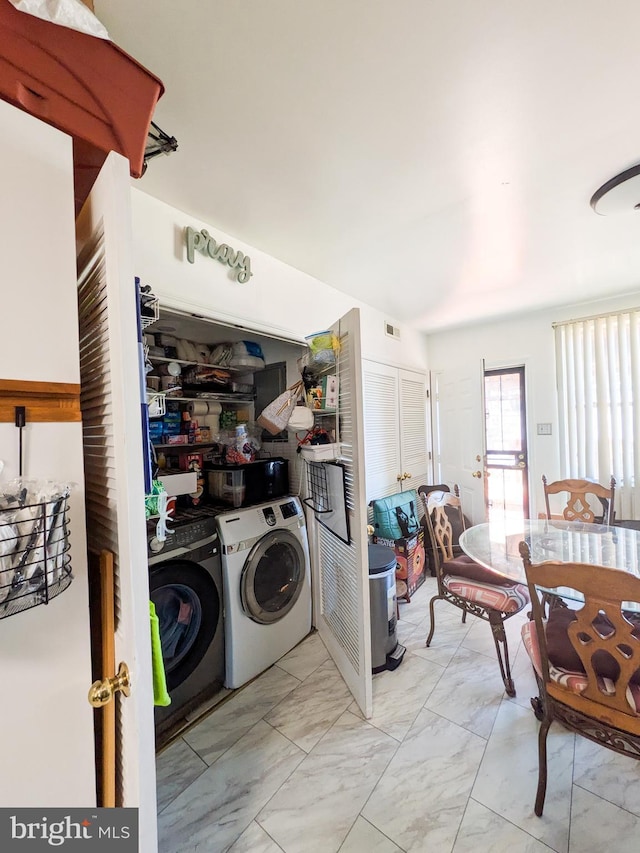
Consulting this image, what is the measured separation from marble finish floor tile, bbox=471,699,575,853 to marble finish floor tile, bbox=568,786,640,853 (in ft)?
0.10

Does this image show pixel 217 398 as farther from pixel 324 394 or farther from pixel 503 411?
pixel 503 411

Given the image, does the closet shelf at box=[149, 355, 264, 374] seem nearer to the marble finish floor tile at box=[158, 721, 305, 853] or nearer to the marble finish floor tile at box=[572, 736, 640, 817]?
the marble finish floor tile at box=[158, 721, 305, 853]

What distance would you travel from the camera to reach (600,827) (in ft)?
3.78

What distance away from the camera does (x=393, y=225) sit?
1786 millimetres

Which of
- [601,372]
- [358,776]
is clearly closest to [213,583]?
[358,776]

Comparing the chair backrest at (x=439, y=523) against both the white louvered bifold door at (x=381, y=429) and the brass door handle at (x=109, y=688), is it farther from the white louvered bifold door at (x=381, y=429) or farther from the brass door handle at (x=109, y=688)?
the brass door handle at (x=109, y=688)

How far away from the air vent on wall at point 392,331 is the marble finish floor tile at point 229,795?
10.2 feet

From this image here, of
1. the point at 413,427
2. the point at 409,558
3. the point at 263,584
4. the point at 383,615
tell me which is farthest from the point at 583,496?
the point at 263,584

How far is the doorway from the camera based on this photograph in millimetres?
3641

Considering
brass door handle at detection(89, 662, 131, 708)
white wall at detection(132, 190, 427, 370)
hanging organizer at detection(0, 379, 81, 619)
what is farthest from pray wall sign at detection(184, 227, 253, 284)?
brass door handle at detection(89, 662, 131, 708)

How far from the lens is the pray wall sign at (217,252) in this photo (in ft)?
5.25

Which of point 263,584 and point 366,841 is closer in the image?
point 366,841

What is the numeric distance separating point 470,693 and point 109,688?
1869 mm

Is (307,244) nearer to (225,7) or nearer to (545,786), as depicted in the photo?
(225,7)
